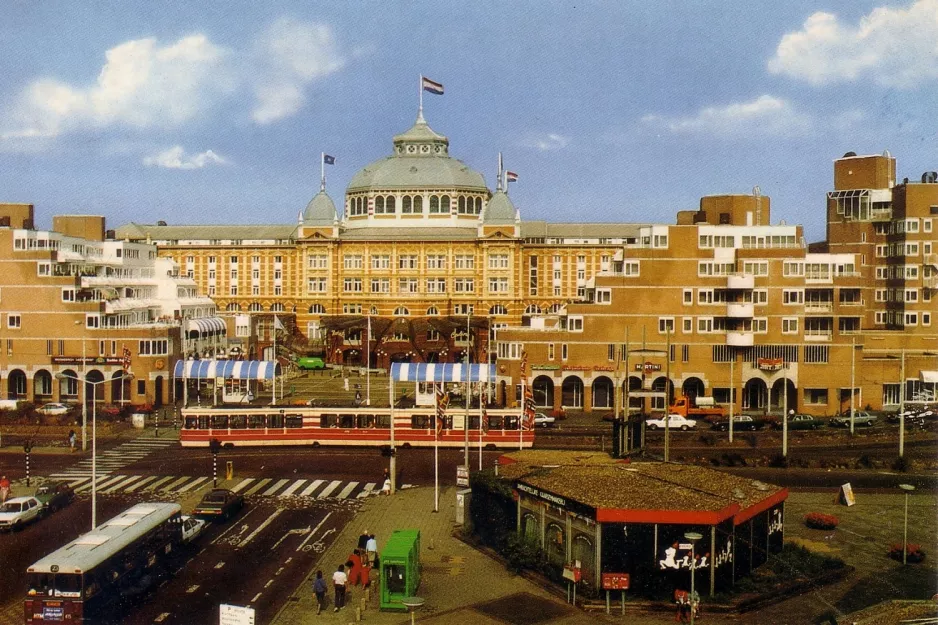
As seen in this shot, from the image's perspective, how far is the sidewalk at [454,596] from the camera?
117ft

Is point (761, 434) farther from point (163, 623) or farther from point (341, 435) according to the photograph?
point (163, 623)

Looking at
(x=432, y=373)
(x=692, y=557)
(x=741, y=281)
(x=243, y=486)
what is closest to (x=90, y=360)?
(x=432, y=373)

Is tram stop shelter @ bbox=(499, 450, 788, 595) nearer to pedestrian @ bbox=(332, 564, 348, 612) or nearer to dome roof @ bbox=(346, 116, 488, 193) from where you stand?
pedestrian @ bbox=(332, 564, 348, 612)

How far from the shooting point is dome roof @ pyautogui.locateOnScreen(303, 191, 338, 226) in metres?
137

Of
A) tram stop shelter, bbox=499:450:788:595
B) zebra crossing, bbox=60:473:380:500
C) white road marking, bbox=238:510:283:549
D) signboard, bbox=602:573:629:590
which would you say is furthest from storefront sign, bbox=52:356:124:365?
signboard, bbox=602:573:629:590

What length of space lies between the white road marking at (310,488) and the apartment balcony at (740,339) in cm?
4192

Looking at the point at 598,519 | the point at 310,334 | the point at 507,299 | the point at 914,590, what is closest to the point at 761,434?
the point at 914,590

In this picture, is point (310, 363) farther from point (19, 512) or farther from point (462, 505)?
point (462, 505)

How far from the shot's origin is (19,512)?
4809 cm

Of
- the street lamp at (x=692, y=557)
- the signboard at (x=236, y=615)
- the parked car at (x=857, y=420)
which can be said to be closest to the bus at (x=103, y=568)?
the signboard at (x=236, y=615)

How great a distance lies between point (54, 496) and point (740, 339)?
56.2 metres

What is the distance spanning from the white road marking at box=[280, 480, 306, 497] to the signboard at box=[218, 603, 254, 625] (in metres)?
25.6

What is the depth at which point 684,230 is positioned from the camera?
89.9 metres

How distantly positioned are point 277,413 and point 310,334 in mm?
63385
